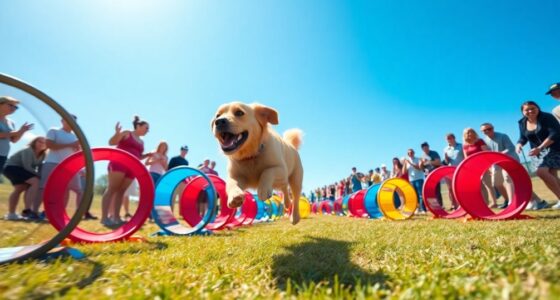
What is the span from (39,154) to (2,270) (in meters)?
1.17

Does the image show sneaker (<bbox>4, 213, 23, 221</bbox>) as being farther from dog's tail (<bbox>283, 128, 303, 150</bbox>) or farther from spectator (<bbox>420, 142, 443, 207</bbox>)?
spectator (<bbox>420, 142, 443, 207</bbox>)

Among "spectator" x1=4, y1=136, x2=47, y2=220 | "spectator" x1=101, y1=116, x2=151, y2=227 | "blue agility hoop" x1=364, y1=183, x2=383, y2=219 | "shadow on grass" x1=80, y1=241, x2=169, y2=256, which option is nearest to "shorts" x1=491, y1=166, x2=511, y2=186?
"blue agility hoop" x1=364, y1=183, x2=383, y2=219

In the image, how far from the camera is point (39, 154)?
9.20 feet

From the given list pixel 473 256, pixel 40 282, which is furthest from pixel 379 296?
pixel 40 282

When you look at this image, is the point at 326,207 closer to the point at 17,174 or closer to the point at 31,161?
the point at 31,161

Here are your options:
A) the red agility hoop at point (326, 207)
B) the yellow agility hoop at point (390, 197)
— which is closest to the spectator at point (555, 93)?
the yellow agility hoop at point (390, 197)

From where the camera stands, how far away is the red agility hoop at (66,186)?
3301 millimetres

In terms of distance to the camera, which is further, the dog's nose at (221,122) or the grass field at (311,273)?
the dog's nose at (221,122)

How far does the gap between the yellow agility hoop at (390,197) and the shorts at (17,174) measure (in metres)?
7.40

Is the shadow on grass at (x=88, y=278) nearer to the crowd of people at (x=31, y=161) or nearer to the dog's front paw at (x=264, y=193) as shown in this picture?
the crowd of people at (x=31, y=161)

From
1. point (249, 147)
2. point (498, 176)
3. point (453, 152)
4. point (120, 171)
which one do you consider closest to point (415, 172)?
point (453, 152)

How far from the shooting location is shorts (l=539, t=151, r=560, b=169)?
5.38 meters

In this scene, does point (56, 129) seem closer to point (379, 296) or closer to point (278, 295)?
point (278, 295)

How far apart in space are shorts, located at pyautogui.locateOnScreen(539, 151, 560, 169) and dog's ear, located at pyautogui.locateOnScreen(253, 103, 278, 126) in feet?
17.0
